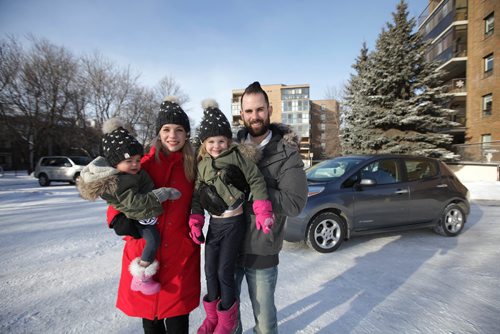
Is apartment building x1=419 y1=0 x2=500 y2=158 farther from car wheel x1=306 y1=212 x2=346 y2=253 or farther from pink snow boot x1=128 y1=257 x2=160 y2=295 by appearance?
pink snow boot x1=128 y1=257 x2=160 y2=295

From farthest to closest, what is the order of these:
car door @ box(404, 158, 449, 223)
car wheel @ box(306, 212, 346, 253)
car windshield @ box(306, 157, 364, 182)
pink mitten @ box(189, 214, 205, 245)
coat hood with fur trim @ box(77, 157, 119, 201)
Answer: car door @ box(404, 158, 449, 223) → car windshield @ box(306, 157, 364, 182) → car wheel @ box(306, 212, 346, 253) → pink mitten @ box(189, 214, 205, 245) → coat hood with fur trim @ box(77, 157, 119, 201)

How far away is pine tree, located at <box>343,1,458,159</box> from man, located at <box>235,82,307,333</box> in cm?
1511

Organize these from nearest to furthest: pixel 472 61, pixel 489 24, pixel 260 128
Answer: pixel 260 128 < pixel 489 24 < pixel 472 61

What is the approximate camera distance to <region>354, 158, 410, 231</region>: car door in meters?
4.32

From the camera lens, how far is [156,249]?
1.64 metres

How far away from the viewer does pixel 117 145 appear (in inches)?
63.1

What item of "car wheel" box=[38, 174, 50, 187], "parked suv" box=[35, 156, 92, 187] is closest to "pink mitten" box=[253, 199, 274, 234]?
"parked suv" box=[35, 156, 92, 187]

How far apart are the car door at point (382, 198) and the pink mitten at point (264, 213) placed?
124 inches

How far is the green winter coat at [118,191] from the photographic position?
1.49 metres

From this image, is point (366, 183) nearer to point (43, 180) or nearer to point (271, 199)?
point (271, 199)

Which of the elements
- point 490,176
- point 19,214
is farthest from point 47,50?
point 490,176

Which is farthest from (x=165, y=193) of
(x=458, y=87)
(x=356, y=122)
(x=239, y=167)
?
(x=458, y=87)

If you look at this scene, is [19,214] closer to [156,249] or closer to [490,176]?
[156,249]

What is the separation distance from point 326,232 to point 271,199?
2912 mm
